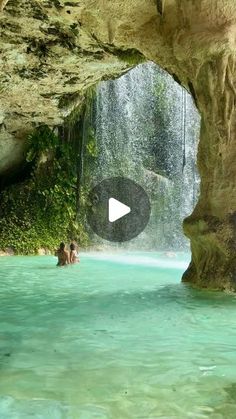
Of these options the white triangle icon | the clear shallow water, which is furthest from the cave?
the white triangle icon

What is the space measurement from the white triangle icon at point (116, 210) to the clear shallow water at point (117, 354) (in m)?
9.99

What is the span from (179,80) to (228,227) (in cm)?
254

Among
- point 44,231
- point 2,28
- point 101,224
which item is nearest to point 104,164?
point 101,224

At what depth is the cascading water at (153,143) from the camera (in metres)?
16.1

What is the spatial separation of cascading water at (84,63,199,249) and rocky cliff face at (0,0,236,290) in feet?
24.6

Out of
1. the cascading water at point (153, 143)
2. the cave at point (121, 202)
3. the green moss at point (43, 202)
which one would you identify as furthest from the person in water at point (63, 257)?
the cascading water at point (153, 143)

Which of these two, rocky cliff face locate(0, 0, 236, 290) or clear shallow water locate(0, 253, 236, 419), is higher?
rocky cliff face locate(0, 0, 236, 290)

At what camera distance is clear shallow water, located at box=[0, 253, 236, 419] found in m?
2.44

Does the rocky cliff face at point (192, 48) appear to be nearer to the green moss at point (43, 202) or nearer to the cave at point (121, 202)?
the cave at point (121, 202)
